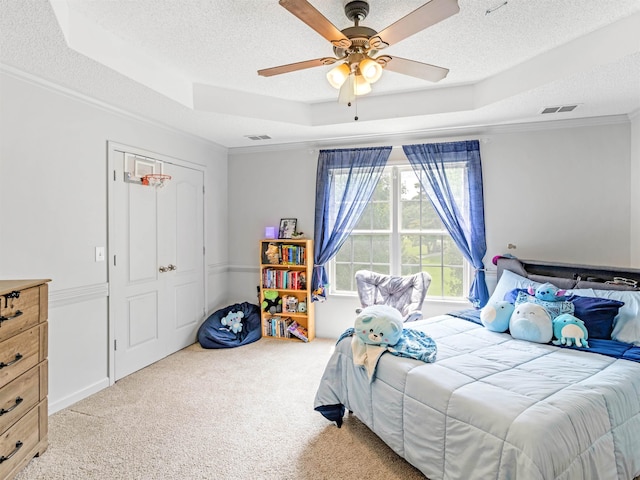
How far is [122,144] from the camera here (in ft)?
10.3

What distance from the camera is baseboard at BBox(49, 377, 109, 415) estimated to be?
2.55 m

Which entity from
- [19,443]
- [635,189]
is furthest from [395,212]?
[19,443]

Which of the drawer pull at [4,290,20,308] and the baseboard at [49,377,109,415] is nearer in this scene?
the drawer pull at [4,290,20,308]

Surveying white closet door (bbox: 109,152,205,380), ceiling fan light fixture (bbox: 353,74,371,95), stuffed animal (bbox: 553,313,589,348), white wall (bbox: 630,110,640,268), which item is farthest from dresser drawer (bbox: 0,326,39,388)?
white wall (bbox: 630,110,640,268)

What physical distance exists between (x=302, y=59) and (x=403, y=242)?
7.58ft

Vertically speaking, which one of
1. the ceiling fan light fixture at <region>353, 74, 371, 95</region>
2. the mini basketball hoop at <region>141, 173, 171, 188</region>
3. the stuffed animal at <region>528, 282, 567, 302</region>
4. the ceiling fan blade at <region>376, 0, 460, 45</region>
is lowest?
the stuffed animal at <region>528, 282, 567, 302</region>

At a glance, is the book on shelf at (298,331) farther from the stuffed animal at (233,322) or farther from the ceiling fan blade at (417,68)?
the ceiling fan blade at (417,68)

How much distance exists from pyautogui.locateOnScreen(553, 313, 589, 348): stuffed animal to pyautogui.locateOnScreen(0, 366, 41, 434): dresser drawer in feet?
10.8

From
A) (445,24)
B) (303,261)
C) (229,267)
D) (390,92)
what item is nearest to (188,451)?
(303,261)

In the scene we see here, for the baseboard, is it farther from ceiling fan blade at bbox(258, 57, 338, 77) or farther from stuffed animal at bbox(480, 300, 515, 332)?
stuffed animal at bbox(480, 300, 515, 332)

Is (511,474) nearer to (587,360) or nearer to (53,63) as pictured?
(587,360)

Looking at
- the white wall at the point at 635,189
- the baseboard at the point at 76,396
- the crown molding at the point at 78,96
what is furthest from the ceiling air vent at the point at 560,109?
the baseboard at the point at 76,396

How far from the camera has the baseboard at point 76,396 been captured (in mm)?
2549

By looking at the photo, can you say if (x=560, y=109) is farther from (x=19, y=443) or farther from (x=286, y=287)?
(x=19, y=443)
